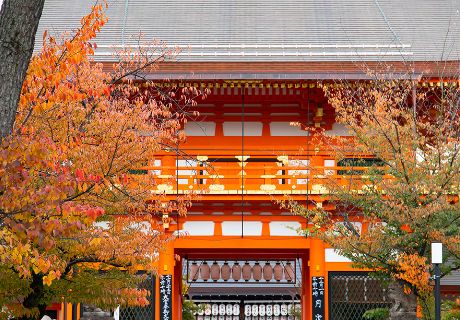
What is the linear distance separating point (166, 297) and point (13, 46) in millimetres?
12191

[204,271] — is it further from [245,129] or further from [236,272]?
[245,129]

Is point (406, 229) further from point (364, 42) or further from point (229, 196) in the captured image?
point (364, 42)

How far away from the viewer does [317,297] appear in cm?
1898

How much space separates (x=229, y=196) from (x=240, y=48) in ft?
14.4

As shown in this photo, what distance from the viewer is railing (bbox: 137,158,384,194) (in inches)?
728

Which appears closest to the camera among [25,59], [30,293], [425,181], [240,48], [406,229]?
[25,59]

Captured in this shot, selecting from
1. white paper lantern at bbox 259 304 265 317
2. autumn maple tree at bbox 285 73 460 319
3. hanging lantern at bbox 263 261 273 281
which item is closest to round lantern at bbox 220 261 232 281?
hanging lantern at bbox 263 261 273 281

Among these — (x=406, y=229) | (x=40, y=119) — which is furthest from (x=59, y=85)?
(x=406, y=229)

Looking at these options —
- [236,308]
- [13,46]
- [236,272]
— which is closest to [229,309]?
[236,308]

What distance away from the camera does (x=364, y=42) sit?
854 inches

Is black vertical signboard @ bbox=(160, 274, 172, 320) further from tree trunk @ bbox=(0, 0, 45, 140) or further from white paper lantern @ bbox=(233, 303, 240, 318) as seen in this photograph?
white paper lantern @ bbox=(233, 303, 240, 318)

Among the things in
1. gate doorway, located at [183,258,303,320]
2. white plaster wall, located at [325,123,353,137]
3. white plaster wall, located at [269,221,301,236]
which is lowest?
gate doorway, located at [183,258,303,320]

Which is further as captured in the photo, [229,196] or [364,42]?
[364,42]

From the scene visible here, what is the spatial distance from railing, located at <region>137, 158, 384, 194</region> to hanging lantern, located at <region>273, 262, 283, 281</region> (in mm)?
18739
